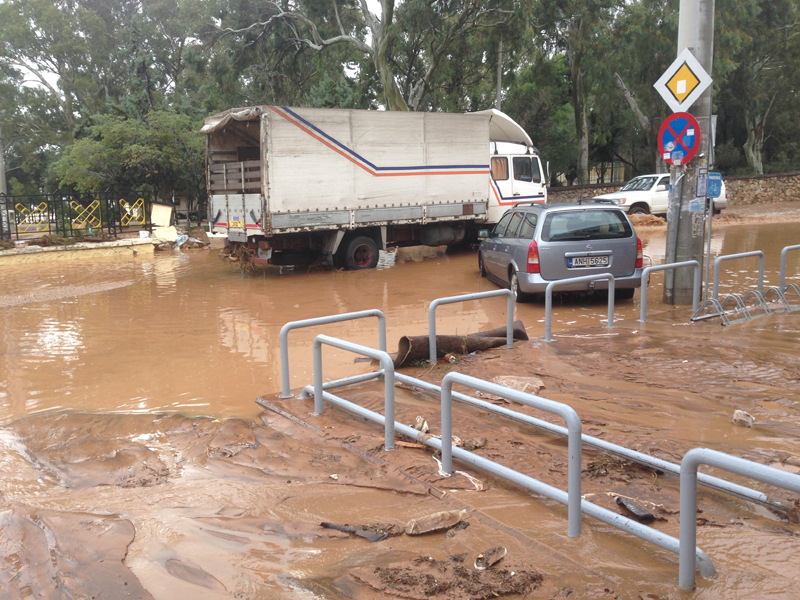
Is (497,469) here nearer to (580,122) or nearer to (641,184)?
(641,184)

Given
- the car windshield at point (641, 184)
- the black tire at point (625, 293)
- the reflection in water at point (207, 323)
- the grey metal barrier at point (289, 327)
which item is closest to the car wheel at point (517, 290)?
the reflection in water at point (207, 323)

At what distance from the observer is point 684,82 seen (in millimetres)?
9727

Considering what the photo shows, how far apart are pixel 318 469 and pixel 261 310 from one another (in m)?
7.07

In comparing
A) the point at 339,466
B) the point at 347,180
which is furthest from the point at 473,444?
the point at 347,180

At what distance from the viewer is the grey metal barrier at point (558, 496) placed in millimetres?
3172

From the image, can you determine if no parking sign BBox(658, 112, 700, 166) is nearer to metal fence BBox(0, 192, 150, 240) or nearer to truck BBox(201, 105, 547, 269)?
truck BBox(201, 105, 547, 269)

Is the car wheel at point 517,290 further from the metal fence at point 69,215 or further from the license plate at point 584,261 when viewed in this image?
the metal fence at point 69,215

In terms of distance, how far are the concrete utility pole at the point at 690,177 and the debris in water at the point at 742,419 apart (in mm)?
5427

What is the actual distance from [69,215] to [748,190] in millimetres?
29669

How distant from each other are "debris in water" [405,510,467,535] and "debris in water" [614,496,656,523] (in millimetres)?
865

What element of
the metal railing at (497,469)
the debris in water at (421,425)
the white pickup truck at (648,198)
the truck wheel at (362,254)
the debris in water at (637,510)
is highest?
the white pickup truck at (648,198)

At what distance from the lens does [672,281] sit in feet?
34.5

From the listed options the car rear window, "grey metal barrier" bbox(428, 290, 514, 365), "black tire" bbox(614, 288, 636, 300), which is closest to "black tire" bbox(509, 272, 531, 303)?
the car rear window

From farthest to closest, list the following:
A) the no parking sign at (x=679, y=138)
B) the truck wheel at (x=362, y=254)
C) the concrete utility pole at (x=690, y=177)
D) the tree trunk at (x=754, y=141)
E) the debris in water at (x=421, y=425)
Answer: the tree trunk at (x=754, y=141) → the truck wheel at (x=362, y=254) → the concrete utility pole at (x=690, y=177) → the no parking sign at (x=679, y=138) → the debris in water at (x=421, y=425)
